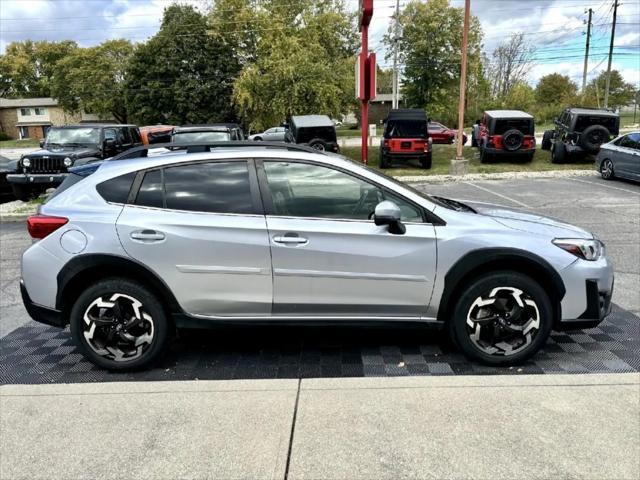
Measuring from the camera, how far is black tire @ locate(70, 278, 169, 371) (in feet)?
11.6

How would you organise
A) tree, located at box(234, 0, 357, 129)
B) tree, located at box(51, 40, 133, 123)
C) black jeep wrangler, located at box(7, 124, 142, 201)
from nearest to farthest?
black jeep wrangler, located at box(7, 124, 142, 201)
tree, located at box(234, 0, 357, 129)
tree, located at box(51, 40, 133, 123)

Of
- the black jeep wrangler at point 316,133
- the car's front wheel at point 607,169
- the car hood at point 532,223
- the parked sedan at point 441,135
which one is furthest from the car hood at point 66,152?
the parked sedan at point 441,135

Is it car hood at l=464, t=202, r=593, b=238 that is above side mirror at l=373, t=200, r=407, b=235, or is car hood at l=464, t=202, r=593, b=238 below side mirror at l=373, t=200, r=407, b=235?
below

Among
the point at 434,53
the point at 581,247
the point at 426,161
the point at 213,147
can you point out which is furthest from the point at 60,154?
the point at 434,53

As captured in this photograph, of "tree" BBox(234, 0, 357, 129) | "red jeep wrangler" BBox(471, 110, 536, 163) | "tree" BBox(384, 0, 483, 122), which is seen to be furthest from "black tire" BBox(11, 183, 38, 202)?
"tree" BBox(384, 0, 483, 122)

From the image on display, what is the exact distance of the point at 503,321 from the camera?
3596 mm

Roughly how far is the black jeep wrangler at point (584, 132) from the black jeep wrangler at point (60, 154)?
1462 cm

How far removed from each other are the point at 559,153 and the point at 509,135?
1984 mm

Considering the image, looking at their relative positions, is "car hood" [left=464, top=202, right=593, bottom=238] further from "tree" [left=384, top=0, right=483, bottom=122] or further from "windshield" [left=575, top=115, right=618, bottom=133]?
"tree" [left=384, top=0, right=483, bottom=122]

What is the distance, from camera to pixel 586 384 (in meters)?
3.31

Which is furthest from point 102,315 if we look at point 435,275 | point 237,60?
point 237,60

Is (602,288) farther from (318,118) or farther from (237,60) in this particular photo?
(237,60)

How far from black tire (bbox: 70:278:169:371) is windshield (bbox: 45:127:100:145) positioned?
10157 mm

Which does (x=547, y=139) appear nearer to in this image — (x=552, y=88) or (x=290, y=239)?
(x=290, y=239)
